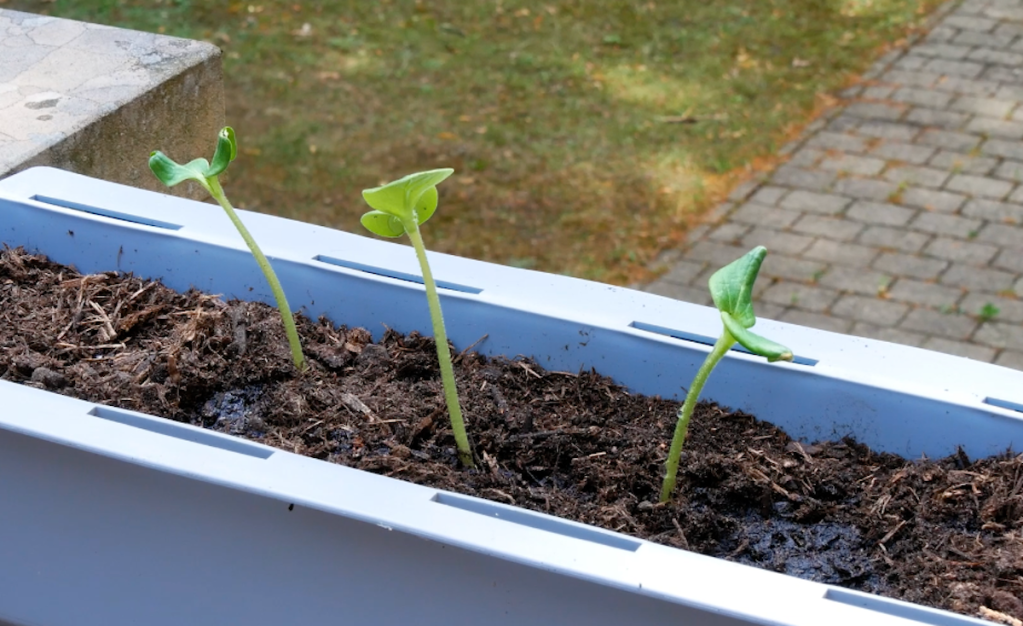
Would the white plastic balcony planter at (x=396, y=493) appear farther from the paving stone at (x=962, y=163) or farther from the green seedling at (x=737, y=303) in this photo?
the paving stone at (x=962, y=163)

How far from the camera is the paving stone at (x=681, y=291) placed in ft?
11.4

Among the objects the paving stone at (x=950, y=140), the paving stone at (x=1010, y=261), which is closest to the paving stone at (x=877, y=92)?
the paving stone at (x=950, y=140)

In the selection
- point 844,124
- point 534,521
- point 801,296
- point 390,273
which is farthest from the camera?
point 844,124

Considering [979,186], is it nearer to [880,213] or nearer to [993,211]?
[993,211]

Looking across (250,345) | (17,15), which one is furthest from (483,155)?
(250,345)

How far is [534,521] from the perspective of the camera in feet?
3.68

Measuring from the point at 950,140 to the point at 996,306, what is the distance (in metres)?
1.07

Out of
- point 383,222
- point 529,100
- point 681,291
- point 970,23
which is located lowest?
point 681,291

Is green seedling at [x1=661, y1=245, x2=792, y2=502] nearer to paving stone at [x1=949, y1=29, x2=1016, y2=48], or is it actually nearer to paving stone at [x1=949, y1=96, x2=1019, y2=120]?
paving stone at [x1=949, y1=96, x2=1019, y2=120]

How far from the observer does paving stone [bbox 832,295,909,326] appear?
3.37 m

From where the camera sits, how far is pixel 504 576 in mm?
1062

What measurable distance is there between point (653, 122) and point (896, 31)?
155cm

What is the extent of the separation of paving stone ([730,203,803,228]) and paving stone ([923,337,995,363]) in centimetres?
72

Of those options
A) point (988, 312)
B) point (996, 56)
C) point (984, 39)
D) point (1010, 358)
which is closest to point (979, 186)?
point (988, 312)
